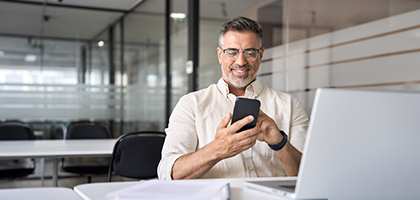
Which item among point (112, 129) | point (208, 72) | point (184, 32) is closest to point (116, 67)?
point (112, 129)

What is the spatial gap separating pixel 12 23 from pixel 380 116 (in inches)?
209

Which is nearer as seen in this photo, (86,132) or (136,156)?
(136,156)

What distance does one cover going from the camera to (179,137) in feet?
4.83

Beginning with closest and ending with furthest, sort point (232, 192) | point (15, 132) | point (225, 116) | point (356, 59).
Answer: point (232, 192) < point (225, 116) < point (356, 59) < point (15, 132)

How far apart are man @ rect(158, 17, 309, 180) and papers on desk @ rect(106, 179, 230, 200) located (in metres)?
0.51

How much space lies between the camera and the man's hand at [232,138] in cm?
109

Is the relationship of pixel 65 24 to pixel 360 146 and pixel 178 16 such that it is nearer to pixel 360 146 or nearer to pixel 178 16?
pixel 178 16

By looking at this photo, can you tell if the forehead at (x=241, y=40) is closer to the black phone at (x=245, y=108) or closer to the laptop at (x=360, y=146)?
the black phone at (x=245, y=108)

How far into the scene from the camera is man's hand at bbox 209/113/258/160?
3.59 ft

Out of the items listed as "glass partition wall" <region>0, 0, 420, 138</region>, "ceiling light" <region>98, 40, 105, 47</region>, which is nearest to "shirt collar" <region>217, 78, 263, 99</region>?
"glass partition wall" <region>0, 0, 420, 138</region>

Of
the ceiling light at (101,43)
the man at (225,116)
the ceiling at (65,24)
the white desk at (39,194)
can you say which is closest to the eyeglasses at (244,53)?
the man at (225,116)

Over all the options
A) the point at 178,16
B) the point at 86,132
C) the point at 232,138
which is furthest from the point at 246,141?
the point at 178,16

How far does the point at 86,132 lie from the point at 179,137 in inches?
112

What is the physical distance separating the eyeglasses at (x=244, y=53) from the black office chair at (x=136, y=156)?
1.02 m
